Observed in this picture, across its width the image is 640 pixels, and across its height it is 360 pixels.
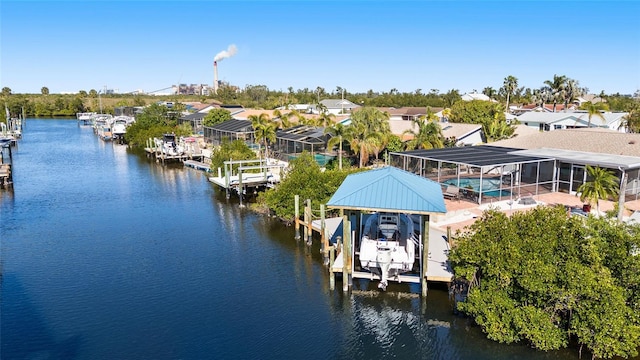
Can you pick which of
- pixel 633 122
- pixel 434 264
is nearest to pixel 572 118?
pixel 633 122

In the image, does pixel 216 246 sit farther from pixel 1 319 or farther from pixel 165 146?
pixel 165 146

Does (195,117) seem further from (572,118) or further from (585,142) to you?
(585,142)

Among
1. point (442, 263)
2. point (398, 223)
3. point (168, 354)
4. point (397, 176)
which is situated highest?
point (397, 176)

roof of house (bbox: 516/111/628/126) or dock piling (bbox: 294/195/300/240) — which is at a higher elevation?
roof of house (bbox: 516/111/628/126)

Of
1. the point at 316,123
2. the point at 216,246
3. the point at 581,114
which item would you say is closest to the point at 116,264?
the point at 216,246

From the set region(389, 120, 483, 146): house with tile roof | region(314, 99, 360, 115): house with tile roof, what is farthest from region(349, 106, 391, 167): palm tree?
region(314, 99, 360, 115): house with tile roof

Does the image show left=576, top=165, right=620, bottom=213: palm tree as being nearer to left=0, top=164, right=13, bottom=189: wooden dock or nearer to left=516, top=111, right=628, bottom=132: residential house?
left=516, top=111, right=628, bottom=132: residential house
